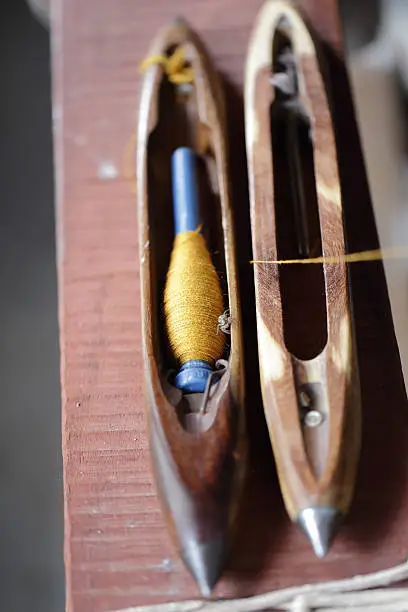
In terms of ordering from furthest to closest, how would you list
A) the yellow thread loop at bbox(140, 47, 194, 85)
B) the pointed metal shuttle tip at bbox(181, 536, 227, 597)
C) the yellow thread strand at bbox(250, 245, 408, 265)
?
1. the yellow thread loop at bbox(140, 47, 194, 85)
2. the yellow thread strand at bbox(250, 245, 408, 265)
3. the pointed metal shuttle tip at bbox(181, 536, 227, 597)

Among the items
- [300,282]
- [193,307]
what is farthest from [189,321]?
[300,282]

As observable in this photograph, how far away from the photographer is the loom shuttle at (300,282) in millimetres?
566

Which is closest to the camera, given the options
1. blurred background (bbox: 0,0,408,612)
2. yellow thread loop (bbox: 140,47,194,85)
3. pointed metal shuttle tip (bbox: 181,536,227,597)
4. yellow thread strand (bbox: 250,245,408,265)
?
pointed metal shuttle tip (bbox: 181,536,227,597)

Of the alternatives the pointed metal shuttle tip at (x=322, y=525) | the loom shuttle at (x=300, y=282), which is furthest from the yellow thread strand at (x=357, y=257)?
the pointed metal shuttle tip at (x=322, y=525)

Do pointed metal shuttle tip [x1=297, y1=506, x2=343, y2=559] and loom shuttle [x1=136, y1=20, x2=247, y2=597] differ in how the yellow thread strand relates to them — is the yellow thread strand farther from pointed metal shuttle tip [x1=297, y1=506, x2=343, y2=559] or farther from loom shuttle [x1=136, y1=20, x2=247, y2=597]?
pointed metal shuttle tip [x1=297, y1=506, x2=343, y2=559]

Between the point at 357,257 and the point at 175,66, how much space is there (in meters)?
0.28

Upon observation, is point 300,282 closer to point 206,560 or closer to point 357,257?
point 357,257

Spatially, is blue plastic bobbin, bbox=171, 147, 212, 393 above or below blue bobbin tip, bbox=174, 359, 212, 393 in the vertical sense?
above

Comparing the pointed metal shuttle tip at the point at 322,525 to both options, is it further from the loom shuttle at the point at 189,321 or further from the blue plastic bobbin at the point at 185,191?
the blue plastic bobbin at the point at 185,191

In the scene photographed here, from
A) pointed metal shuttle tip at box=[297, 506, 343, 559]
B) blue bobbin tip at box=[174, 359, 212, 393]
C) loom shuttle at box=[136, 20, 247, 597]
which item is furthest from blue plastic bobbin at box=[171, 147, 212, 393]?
pointed metal shuttle tip at box=[297, 506, 343, 559]

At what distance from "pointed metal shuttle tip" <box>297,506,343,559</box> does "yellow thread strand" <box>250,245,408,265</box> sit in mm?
211

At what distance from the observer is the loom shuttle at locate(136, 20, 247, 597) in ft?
1.83

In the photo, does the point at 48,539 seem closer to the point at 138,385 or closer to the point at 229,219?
the point at 138,385

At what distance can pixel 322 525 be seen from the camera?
0.55 m
